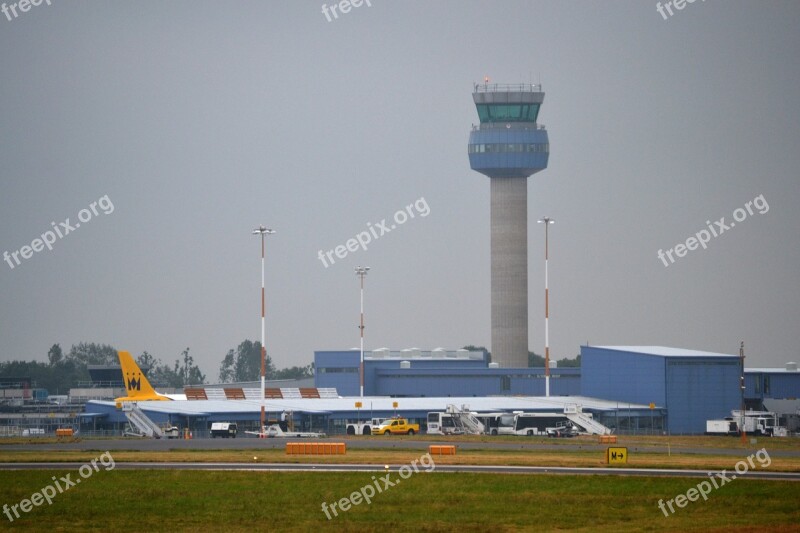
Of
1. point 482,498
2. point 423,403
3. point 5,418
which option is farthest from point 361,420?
point 482,498

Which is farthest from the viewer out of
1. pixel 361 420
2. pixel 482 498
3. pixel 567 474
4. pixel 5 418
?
pixel 5 418

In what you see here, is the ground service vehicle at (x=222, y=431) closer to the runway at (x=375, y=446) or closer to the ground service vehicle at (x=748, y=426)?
the runway at (x=375, y=446)

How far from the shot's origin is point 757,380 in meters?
163

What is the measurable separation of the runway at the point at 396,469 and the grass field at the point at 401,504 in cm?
276

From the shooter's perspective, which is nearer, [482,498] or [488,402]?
[482,498]

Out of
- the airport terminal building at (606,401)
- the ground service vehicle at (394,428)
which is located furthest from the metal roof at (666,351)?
the ground service vehicle at (394,428)

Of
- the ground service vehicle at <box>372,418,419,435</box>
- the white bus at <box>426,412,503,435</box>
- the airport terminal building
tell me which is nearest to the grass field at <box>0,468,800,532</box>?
the ground service vehicle at <box>372,418,419,435</box>

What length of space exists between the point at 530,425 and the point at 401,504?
224ft

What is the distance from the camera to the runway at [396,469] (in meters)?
71.2

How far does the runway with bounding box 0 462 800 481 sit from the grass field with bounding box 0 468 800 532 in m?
2.76

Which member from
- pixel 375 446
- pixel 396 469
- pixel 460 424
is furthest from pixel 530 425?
pixel 396 469

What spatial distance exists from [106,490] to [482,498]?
1789 centimetres

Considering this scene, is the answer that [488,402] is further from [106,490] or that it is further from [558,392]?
[106,490]

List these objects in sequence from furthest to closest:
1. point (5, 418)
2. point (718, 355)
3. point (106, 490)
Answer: point (5, 418), point (718, 355), point (106, 490)
